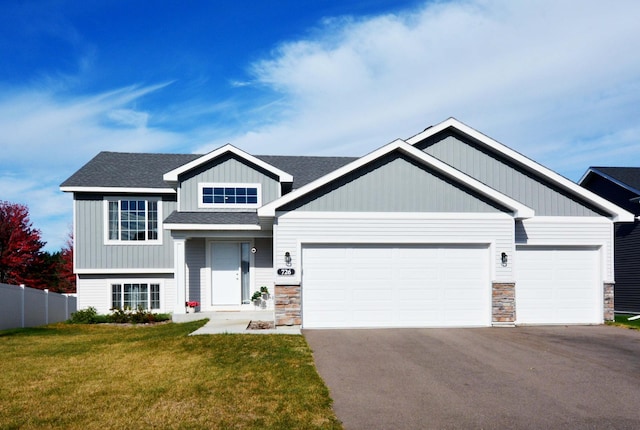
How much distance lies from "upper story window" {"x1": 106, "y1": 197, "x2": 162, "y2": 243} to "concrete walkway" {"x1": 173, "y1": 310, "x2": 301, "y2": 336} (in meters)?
3.75

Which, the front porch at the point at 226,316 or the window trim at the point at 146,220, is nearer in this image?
the front porch at the point at 226,316

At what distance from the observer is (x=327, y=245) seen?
13141mm

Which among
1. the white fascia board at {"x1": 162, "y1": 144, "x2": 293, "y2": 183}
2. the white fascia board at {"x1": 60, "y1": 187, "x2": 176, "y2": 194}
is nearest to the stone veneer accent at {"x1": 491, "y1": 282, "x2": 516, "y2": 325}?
the white fascia board at {"x1": 162, "y1": 144, "x2": 293, "y2": 183}

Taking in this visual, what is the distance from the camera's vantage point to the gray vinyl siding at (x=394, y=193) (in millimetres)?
13133

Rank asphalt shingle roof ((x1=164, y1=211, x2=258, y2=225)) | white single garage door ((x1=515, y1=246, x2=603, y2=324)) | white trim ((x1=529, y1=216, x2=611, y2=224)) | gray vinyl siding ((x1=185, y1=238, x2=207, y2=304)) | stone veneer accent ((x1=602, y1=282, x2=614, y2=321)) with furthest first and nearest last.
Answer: gray vinyl siding ((x1=185, y1=238, x2=207, y2=304))
asphalt shingle roof ((x1=164, y1=211, x2=258, y2=225))
white trim ((x1=529, y1=216, x2=611, y2=224))
stone veneer accent ((x1=602, y1=282, x2=614, y2=321))
white single garage door ((x1=515, y1=246, x2=603, y2=324))

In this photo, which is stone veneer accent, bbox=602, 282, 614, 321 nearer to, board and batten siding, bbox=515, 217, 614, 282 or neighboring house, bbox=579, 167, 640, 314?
board and batten siding, bbox=515, 217, 614, 282

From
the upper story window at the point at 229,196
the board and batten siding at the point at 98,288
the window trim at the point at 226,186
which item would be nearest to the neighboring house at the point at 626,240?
the window trim at the point at 226,186

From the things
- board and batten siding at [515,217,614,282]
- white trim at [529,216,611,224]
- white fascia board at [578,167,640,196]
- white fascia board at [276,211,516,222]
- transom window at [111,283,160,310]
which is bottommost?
transom window at [111,283,160,310]

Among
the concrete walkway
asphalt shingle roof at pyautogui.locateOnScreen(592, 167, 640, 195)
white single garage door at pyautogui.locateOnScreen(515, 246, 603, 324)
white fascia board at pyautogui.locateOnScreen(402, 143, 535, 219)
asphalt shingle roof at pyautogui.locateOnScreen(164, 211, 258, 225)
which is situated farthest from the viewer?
asphalt shingle roof at pyautogui.locateOnScreen(592, 167, 640, 195)

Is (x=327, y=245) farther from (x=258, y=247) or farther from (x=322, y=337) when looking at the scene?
(x=258, y=247)

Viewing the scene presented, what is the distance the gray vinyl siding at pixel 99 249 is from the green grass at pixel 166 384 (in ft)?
19.2

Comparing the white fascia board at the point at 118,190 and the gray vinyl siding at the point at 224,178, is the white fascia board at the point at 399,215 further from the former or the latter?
the white fascia board at the point at 118,190

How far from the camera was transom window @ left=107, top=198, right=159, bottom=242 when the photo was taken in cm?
1797

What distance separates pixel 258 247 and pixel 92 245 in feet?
19.6
